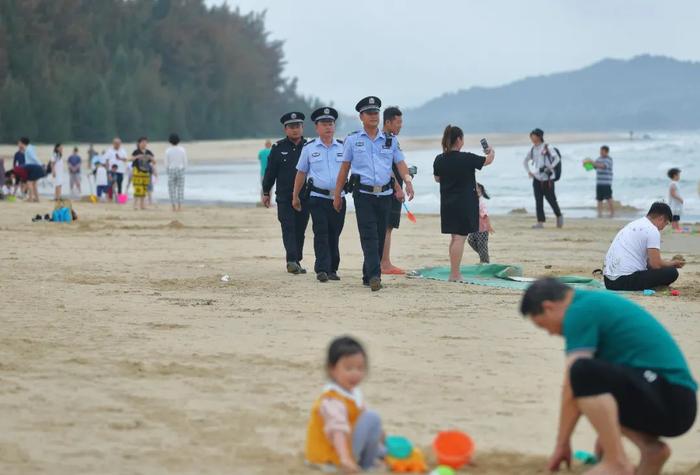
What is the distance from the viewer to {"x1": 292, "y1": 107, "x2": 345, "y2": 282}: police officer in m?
11.8

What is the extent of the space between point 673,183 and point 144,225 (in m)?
8.48

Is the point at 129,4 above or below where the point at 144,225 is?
above

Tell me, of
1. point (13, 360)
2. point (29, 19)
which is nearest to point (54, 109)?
point (29, 19)

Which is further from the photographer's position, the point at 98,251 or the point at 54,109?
the point at 54,109

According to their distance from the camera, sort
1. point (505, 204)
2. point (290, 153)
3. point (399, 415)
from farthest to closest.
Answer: point (505, 204)
point (290, 153)
point (399, 415)

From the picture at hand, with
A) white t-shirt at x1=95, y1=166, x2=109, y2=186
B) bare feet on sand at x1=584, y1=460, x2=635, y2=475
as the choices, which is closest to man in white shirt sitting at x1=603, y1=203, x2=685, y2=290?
bare feet on sand at x1=584, y1=460, x2=635, y2=475

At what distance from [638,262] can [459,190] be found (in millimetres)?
1787

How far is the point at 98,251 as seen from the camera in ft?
48.3

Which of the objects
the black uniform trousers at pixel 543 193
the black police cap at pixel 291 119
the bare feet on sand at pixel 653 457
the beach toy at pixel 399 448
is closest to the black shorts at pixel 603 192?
the black uniform trousers at pixel 543 193

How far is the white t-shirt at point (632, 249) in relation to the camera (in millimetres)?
10703

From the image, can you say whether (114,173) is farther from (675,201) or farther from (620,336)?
(620,336)

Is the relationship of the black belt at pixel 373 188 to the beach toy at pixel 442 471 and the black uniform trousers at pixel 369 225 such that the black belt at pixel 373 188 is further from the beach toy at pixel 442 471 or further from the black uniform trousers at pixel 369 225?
the beach toy at pixel 442 471

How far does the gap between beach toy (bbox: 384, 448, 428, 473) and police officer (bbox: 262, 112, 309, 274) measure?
716 cm

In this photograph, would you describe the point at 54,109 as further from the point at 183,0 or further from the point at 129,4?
the point at 183,0
